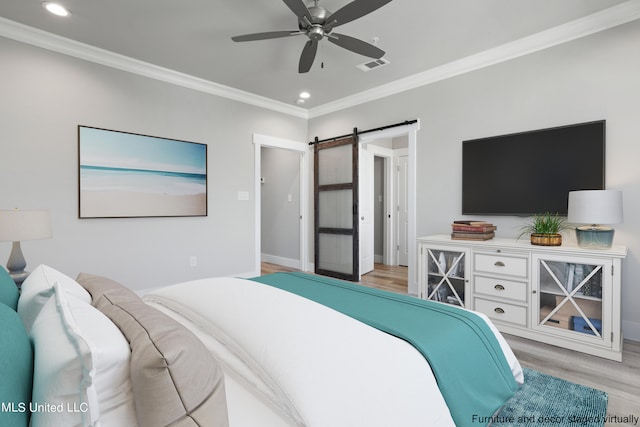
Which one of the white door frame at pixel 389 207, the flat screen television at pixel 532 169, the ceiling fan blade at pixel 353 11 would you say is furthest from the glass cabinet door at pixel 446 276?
the white door frame at pixel 389 207

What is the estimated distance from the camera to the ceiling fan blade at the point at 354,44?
2.48m

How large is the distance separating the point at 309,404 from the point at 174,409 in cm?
32

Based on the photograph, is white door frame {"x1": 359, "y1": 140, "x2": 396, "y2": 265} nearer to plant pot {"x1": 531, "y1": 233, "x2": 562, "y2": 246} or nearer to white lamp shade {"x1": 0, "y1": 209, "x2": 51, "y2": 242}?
plant pot {"x1": 531, "y1": 233, "x2": 562, "y2": 246}

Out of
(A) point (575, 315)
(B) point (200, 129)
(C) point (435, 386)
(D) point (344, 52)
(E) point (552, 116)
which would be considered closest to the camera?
(C) point (435, 386)

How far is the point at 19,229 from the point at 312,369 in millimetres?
2028

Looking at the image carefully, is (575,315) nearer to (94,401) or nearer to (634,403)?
(634,403)

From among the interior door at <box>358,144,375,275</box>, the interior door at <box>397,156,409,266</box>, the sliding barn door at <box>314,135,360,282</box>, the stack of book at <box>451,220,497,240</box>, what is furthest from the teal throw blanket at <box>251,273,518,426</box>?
the interior door at <box>397,156,409,266</box>

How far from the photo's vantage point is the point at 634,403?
174 centimetres

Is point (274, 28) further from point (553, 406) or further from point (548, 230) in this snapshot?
point (553, 406)

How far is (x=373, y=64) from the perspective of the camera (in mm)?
3457

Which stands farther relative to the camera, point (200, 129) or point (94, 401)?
point (200, 129)

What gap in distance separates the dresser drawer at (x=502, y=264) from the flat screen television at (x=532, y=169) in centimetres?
63

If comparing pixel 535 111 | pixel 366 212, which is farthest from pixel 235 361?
pixel 366 212

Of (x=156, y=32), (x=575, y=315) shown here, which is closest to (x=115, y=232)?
(x=156, y=32)
